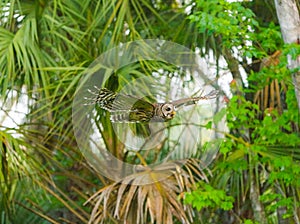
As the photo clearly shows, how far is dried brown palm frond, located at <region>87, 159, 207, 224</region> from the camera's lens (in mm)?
4035

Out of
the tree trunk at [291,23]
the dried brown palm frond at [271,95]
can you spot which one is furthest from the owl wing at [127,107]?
the dried brown palm frond at [271,95]

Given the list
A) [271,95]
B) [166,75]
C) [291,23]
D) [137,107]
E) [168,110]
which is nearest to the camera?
[168,110]

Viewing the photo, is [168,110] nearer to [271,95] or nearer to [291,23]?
[291,23]

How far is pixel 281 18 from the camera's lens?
3758 mm

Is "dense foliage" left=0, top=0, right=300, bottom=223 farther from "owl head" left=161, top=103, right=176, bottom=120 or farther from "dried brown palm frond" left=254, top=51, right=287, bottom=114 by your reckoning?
"owl head" left=161, top=103, right=176, bottom=120

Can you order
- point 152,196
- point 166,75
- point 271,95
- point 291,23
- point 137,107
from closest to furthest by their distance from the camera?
point 137,107 → point 291,23 → point 152,196 → point 166,75 → point 271,95

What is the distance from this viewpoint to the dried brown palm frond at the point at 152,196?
4035 mm

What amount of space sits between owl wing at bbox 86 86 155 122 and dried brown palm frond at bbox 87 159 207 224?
0.69 m

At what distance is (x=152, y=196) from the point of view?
4070 mm

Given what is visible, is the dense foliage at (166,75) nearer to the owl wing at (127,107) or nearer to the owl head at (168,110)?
the owl wing at (127,107)

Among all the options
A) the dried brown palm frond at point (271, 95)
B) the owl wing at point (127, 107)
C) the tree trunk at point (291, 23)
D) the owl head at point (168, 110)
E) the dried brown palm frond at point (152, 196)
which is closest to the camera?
the owl head at point (168, 110)

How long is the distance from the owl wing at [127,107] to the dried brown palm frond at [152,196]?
691 mm

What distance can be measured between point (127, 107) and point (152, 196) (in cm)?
95

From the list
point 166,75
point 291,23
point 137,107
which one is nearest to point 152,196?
point 166,75
